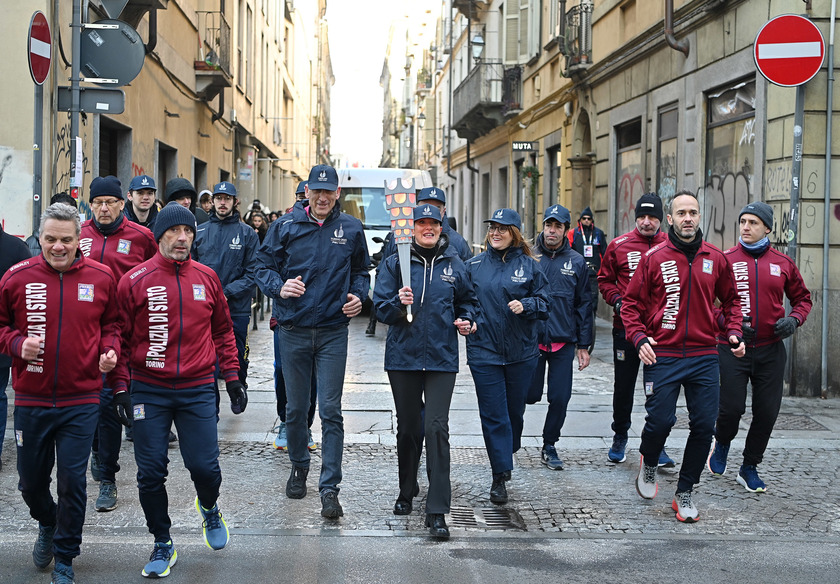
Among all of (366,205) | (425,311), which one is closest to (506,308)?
(425,311)

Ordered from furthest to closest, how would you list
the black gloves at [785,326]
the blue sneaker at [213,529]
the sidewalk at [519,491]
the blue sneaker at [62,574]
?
1. the black gloves at [785,326]
2. the sidewalk at [519,491]
3. the blue sneaker at [213,529]
4. the blue sneaker at [62,574]

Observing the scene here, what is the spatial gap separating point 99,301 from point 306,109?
58.7 m

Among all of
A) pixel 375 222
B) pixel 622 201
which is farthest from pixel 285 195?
pixel 622 201

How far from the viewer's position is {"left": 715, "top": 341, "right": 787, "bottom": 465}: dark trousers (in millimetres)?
6762

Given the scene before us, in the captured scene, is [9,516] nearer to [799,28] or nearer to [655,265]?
[655,265]

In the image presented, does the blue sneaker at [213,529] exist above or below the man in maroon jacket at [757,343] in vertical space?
below

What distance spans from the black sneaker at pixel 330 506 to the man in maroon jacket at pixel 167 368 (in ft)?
3.14

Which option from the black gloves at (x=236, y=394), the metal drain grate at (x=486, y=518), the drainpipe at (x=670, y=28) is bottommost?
the metal drain grate at (x=486, y=518)

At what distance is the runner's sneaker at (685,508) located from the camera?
6.08 metres

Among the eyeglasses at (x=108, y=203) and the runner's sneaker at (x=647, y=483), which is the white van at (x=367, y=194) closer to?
the eyeglasses at (x=108, y=203)

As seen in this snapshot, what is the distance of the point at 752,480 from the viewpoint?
22.4 ft

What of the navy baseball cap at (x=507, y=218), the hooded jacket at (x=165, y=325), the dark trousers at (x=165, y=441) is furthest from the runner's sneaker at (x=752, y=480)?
the hooded jacket at (x=165, y=325)

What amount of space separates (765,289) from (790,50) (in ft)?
12.0

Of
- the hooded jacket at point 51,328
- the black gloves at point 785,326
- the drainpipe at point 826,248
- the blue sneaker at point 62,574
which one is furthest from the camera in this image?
the drainpipe at point 826,248
